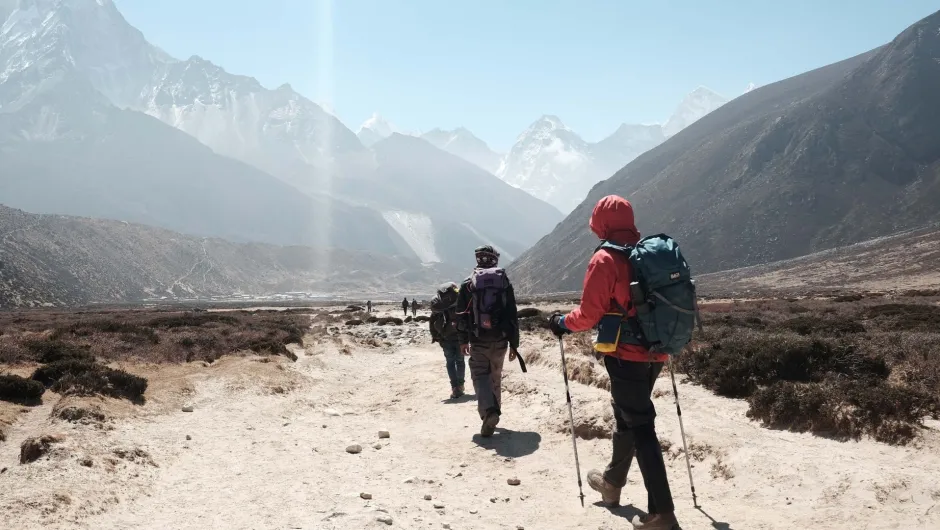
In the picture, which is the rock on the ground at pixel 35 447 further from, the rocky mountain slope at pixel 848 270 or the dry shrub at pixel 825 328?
the rocky mountain slope at pixel 848 270

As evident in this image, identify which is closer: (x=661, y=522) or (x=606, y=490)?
(x=661, y=522)

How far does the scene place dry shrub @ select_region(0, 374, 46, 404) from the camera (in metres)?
9.47

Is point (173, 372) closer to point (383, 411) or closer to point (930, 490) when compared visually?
point (383, 411)

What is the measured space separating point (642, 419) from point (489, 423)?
3.85m

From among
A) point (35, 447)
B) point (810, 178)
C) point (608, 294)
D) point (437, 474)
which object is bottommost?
point (437, 474)

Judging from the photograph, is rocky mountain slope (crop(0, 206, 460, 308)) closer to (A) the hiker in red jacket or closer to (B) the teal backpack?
(A) the hiker in red jacket

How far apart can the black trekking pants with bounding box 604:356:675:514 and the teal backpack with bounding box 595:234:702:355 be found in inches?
12.7

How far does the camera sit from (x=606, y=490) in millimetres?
5492

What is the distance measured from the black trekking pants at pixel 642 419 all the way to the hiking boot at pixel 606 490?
52 centimetres

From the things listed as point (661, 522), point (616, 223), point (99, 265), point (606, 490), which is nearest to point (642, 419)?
point (661, 522)

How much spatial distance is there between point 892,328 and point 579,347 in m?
9.33

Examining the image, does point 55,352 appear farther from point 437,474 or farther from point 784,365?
point 784,365

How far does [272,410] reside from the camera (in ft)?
37.0

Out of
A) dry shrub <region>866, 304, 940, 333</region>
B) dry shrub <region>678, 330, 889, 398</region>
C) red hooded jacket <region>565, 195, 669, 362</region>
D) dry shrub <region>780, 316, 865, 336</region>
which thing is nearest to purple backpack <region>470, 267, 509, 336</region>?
red hooded jacket <region>565, 195, 669, 362</region>
